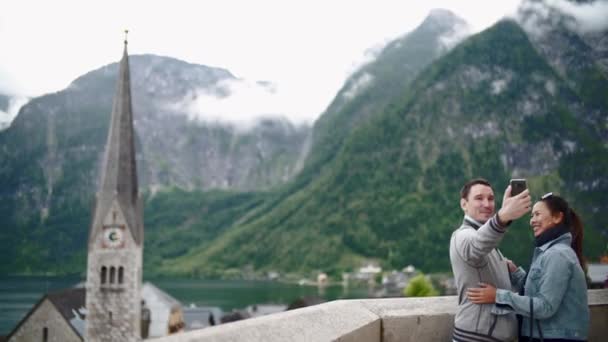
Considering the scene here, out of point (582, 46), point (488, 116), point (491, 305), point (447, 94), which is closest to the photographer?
point (491, 305)

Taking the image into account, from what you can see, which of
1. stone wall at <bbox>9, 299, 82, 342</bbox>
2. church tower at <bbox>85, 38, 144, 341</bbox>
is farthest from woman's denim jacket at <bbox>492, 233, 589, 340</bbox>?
stone wall at <bbox>9, 299, 82, 342</bbox>

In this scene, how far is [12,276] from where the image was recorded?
150 feet

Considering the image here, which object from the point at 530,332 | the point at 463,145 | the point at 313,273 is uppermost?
the point at 463,145

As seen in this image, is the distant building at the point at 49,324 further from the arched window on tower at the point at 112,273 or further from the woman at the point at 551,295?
the woman at the point at 551,295

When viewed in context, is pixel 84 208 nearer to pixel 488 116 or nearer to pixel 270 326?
pixel 270 326

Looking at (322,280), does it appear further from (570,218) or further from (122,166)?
(570,218)

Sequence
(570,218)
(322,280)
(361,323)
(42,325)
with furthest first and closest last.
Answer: (322,280) → (42,325) → (570,218) → (361,323)

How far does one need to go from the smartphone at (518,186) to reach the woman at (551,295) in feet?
1.26

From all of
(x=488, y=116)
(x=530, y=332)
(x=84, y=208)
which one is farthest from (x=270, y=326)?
(x=488, y=116)

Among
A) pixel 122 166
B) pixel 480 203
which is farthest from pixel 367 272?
pixel 480 203

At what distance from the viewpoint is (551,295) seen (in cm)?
383

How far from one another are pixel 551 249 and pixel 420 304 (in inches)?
50.1

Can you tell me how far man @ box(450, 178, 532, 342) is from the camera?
12.0ft

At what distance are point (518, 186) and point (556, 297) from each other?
0.70 m
